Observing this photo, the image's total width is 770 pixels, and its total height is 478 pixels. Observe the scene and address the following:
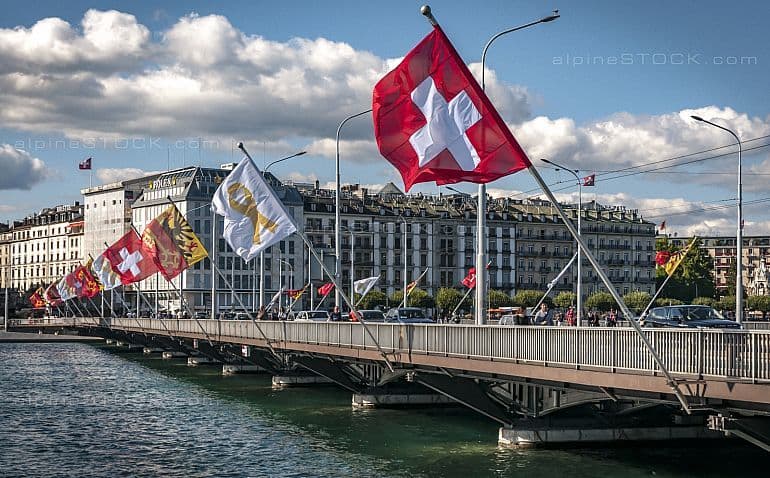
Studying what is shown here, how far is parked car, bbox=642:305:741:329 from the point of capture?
4950 cm

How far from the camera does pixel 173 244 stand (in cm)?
6531

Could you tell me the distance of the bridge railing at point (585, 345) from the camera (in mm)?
26016

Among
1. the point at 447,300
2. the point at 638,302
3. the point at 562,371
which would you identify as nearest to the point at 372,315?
the point at 562,371

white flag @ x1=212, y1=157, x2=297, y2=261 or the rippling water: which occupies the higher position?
white flag @ x1=212, y1=157, x2=297, y2=261

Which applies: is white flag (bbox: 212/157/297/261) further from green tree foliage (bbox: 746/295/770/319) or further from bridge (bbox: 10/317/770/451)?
green tree foliage (bbox: 746/295/770/319)

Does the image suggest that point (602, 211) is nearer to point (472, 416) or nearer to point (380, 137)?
point (472, 416)

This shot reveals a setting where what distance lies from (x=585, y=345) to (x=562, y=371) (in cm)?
120

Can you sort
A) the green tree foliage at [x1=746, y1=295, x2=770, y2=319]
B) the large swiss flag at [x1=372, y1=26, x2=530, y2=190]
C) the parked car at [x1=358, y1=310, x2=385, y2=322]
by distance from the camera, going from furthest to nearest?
the green tree foliage at [x1=746, y1=295, x2=770, y2=319] → the parked car at [x1=358, y1=310, x2=385, y2=322] → the large swiss flag at [x1=372, y1=26, x2=530, y2=190]

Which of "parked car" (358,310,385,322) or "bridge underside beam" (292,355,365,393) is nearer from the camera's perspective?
"bridge underside beam" (292,355,365,393)

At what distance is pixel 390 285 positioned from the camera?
17412 centimetres

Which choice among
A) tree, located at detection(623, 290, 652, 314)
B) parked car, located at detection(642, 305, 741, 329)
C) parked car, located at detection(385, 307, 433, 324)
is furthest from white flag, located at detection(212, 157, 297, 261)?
tree, located at detection(623, 290, 652, 314)

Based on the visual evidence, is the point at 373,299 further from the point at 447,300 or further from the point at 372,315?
the point at 372,315

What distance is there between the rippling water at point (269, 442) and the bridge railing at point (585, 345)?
354 cm

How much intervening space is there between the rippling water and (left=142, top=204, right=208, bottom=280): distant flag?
724cm
